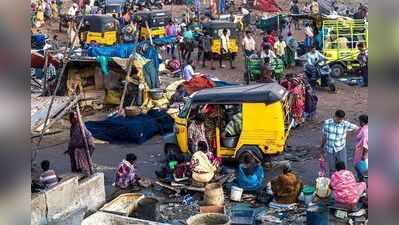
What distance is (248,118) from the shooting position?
1135cm

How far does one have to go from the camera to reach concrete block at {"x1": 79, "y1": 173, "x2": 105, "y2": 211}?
31.5ft

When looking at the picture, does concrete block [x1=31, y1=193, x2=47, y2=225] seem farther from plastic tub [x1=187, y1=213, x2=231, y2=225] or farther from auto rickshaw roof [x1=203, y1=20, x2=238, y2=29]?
auto rickshaw roof [x1=203, y1=20, x2=238, y2=29]

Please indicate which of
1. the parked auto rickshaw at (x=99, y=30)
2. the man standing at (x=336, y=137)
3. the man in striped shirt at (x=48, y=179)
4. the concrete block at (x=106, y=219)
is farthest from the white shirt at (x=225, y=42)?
the concrete block at (x=106, y=219)

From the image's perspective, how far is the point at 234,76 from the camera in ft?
72.8

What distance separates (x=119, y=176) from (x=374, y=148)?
9648 mm

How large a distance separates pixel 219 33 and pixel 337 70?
5411 millimetres

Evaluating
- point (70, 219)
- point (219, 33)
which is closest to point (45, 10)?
point (219, 33)

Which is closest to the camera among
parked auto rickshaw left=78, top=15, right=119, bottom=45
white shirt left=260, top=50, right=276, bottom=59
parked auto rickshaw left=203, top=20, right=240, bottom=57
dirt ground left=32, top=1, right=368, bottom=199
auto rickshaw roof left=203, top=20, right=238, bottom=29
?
dirt ground left=32, top=1, right=368, bottom=199

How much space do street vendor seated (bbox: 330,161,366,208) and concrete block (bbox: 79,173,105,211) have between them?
12.0 ft

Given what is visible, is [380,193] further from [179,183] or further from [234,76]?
[234,76]

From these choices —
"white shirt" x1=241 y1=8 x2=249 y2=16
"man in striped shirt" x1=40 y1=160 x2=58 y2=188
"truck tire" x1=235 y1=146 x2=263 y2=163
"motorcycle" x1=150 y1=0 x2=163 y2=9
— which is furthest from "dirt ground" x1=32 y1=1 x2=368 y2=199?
"motorcycle" x1=150 y1=0 x2=163 y2=9

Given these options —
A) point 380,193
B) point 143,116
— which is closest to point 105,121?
point 143,116

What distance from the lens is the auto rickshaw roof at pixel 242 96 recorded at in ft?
37.1

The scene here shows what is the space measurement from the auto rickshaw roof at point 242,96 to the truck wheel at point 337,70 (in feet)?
31.3
